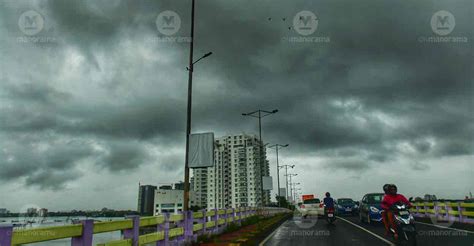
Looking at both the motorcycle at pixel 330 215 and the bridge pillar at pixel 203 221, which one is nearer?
the bridge pillar at pixel 203 221

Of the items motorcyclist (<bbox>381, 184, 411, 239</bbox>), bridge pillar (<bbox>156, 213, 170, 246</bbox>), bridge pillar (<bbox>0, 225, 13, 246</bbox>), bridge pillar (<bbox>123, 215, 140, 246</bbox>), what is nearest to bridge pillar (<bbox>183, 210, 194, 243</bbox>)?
bridge pillar (<bbox>156, 213, 170, 246</bbox>)

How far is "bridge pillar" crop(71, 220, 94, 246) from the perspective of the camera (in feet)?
16.6

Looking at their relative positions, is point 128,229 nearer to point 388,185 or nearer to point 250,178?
point 388,185

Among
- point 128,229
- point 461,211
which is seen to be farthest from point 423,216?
point 128,229

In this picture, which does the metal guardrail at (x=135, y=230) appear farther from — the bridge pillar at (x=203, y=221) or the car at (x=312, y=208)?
the car at (x=312, y=208)

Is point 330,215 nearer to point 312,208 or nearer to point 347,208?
point 312,208

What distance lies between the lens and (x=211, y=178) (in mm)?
140875

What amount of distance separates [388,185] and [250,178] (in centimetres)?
13045

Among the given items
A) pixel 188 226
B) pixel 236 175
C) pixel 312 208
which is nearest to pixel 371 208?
pixel 312 208

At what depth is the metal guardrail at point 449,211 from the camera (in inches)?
702

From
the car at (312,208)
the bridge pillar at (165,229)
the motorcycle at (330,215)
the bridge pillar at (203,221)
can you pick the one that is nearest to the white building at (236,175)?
the car at (312,208)

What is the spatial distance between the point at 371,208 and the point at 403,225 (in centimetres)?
1030

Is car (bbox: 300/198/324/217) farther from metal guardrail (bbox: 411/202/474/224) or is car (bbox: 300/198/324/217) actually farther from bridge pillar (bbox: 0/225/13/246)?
bridge pillar (bbox: 0/225/13/246)

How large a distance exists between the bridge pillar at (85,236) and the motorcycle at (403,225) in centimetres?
696
